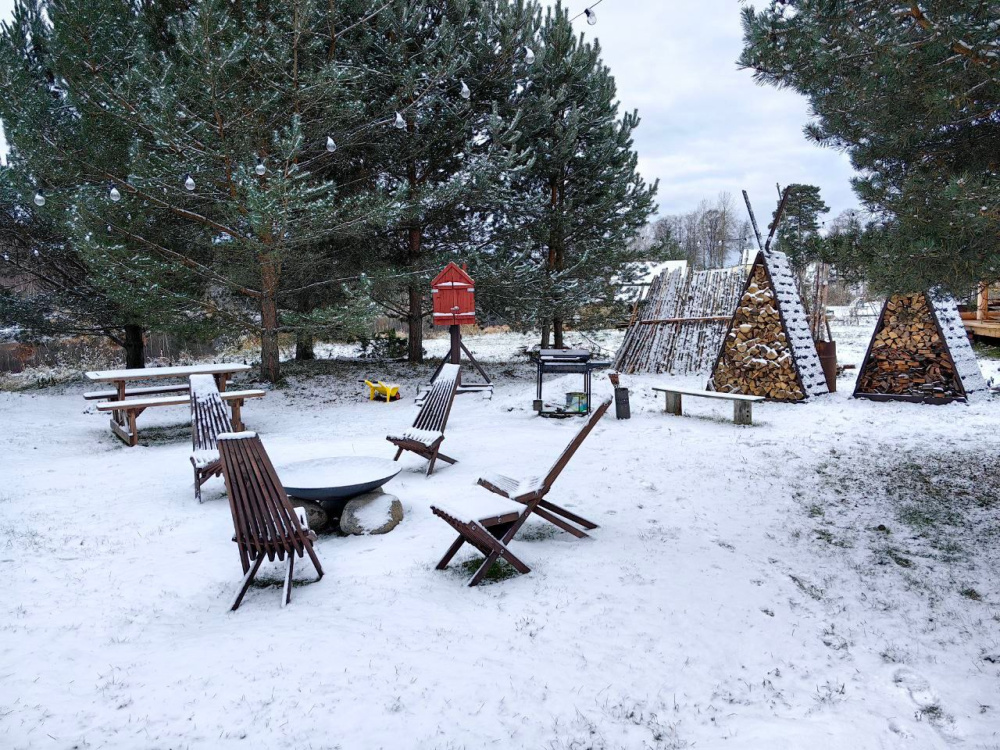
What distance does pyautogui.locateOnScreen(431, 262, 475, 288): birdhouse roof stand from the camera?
10.5m

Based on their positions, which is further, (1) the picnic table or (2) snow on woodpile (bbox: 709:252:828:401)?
(2) snow on woodpile (bbox: 709:252:828:401)

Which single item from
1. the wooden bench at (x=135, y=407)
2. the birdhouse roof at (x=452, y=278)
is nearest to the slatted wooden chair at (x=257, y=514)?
the wooden bench at (x=135, y=407)

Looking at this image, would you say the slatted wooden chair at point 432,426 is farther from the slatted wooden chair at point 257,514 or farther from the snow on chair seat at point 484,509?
the slatted wooden chair at point 257,514

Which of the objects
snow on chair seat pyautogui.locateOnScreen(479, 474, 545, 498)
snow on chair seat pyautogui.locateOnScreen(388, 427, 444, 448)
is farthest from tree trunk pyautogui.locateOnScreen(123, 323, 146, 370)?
snow on chair seat pyautogui.locateOnScreen(479, 474, 545, 498)

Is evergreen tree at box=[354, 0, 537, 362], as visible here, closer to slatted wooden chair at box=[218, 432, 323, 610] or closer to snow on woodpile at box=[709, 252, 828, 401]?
snow on woodpile at box=[709, 252, 828, 401]

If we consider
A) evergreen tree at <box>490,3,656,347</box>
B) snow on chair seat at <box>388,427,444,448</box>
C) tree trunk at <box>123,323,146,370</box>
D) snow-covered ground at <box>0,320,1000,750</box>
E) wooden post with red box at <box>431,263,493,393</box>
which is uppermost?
evergreen tree at <box>490,3,656,347</box>

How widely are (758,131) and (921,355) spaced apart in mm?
4841

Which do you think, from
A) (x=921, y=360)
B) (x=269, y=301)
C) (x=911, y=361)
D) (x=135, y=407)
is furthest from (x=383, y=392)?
(x=921, y=360)

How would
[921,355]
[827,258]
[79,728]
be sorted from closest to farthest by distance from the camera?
[79,728] → [827,258] → [921,355]

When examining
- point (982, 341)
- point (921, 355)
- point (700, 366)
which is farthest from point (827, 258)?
point (982, 341)

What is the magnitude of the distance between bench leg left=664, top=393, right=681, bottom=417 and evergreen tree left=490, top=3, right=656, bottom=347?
4.92m

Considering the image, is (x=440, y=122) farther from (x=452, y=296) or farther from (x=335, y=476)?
(x=335, y=476)

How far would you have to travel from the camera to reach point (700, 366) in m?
13.0

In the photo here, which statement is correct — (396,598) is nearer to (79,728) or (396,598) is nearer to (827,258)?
(79,728)
